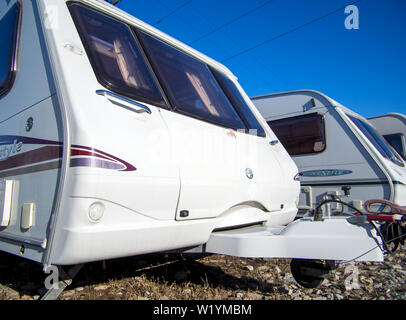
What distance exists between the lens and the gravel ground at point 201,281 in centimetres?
234

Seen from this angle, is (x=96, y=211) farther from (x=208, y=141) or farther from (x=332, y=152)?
(x=332, y=152)

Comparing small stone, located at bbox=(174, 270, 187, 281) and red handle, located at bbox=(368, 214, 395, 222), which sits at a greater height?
red handle, located at bbox=(368, 214, 395, 222)

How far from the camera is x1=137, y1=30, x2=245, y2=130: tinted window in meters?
2.38

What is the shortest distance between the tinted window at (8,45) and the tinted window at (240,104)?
5.63ft

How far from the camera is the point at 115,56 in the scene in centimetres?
222

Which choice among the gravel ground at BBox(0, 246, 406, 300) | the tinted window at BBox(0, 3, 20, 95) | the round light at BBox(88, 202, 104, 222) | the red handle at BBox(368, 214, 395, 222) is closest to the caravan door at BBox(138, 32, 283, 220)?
the round light at BBox(88, 202, 104, 222)

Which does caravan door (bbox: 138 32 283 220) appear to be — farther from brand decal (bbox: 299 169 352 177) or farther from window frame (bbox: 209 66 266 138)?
brand decal (bbox: 299 169 352 177)

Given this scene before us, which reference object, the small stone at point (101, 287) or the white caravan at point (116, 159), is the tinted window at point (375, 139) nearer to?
the white caravan at point (116, 159)

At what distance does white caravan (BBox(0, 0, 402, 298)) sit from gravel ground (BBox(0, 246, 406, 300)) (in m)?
0.42

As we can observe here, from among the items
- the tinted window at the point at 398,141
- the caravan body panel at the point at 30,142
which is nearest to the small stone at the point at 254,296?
the caravan body panel at the point at 30,142

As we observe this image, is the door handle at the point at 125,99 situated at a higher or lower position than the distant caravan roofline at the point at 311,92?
lower
